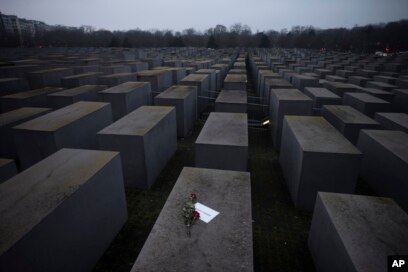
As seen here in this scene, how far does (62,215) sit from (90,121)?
19.7 ft

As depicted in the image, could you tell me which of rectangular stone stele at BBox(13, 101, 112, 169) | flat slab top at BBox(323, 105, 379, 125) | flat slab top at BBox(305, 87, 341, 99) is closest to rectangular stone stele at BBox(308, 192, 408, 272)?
flat slab top at BBox(323, 105, 379, 125)

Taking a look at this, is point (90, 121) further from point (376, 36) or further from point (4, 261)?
point (376, 36)

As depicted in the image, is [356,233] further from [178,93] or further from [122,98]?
[122,98]

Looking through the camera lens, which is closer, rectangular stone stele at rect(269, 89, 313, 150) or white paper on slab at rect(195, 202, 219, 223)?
white paper on slab at rect(195, 202, 219, 223)

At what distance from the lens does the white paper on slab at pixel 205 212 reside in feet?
15.0

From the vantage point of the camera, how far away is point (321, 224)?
16.6 feet

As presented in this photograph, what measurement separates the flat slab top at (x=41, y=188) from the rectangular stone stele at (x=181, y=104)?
21.9ft

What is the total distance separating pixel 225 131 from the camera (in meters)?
8.75

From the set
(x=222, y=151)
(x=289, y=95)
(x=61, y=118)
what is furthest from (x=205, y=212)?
(x=289, y=95)

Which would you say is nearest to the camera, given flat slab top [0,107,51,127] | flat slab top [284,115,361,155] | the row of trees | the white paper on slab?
the white paper on slab

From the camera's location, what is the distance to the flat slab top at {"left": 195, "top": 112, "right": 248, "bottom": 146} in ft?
25.9

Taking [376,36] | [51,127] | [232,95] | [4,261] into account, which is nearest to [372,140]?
[232,95]

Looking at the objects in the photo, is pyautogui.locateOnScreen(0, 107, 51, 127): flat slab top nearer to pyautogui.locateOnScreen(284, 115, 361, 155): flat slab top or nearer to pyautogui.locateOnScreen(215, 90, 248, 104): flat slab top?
pyautogui.locateOnScreen(215, 90, 248, 104): flat slab top

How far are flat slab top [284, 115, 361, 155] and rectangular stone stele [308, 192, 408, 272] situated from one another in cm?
186
